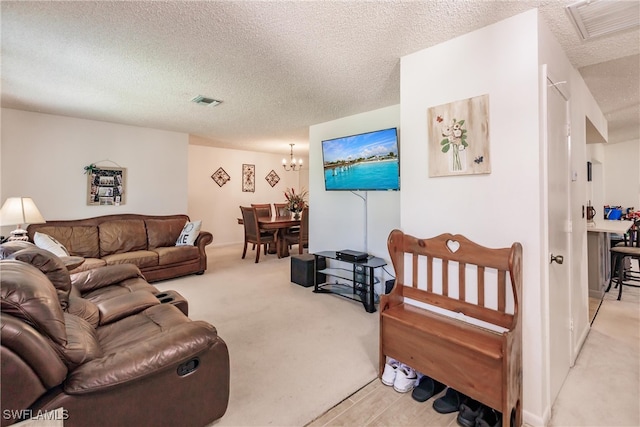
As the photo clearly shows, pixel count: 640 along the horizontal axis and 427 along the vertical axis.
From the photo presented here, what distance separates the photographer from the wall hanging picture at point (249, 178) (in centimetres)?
767

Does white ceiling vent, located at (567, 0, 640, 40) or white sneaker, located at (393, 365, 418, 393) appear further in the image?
white sneaker, located at (393, 365, 418, 393)

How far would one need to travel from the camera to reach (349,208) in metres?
4.21

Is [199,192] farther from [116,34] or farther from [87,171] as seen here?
[116,34]

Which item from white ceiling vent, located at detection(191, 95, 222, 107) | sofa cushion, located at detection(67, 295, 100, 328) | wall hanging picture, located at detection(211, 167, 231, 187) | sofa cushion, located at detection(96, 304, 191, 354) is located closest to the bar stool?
sofa cushion, located at detection(96, 304, 191, 354)

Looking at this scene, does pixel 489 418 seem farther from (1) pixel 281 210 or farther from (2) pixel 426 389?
(1) pixel 281 210

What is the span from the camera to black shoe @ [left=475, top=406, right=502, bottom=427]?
1.57 m

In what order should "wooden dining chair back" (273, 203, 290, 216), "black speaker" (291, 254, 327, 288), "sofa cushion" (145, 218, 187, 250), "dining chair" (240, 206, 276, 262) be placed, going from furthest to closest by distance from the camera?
1. "wooden dining chair back" (273, 203, 290, 216)
2. "dining chair" (240, 206, 276, 262)
3. "sofa cushion" (145, 218, 187, 250)
4. "black speaker" (291, 254, 327, 288)

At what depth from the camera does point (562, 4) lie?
163 centimetres

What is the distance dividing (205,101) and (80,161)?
2.54 metres

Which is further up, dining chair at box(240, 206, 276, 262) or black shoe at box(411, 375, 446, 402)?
dining chair at box(240, 206, 276, 262)

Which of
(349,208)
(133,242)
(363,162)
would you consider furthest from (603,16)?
(133,242)

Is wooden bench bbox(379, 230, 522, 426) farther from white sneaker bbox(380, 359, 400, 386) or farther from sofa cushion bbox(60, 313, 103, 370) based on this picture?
sofa cushion bbox(60, 313, 103, 370)

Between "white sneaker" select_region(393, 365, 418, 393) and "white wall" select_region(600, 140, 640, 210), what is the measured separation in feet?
24.1

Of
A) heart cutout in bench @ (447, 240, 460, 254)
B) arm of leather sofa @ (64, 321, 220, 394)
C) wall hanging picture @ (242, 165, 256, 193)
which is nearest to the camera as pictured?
arm of leather sofa @ (64, 321, 220, 394)
